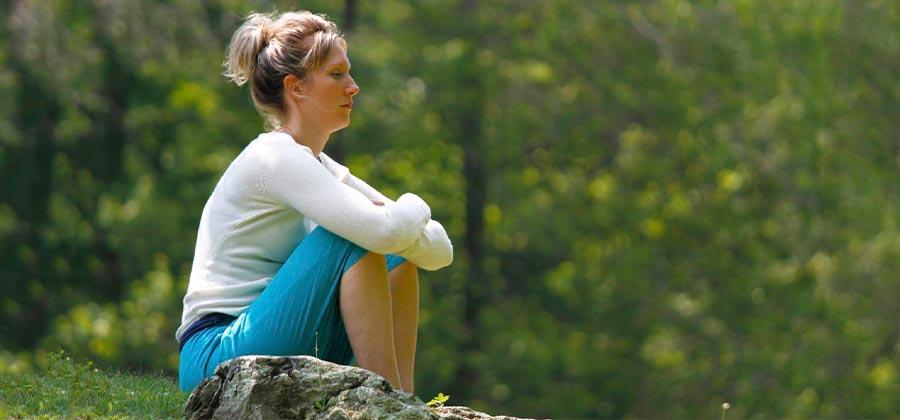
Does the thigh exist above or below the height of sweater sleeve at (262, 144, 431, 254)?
below

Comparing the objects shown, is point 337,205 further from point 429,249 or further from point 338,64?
point 338,64

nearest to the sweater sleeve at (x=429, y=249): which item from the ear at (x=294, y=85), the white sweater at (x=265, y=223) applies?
the white sweater at (x=265, y=223)

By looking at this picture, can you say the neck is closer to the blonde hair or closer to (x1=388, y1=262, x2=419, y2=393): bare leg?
the blonde hair

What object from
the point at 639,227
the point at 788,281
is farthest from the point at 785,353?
the point at 639,227

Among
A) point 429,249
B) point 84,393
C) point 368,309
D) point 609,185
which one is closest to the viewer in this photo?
point 368,309

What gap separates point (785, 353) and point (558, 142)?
452 cm

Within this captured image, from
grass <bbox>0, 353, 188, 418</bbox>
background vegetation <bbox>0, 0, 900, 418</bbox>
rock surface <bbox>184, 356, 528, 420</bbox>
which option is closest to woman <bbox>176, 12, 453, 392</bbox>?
grass <bbox>0, 353, 188, 418</bbox>

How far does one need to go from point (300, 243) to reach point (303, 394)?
65 centimetres

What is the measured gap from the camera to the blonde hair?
4.76 m

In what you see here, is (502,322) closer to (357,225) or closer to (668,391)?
(668,391)

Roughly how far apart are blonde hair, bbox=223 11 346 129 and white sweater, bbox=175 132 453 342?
0.26 m

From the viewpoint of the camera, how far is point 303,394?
4.00 m

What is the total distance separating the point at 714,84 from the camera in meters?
21.6

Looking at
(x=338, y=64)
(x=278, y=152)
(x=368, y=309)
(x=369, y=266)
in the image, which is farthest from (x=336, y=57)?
(x=368, y=309)
